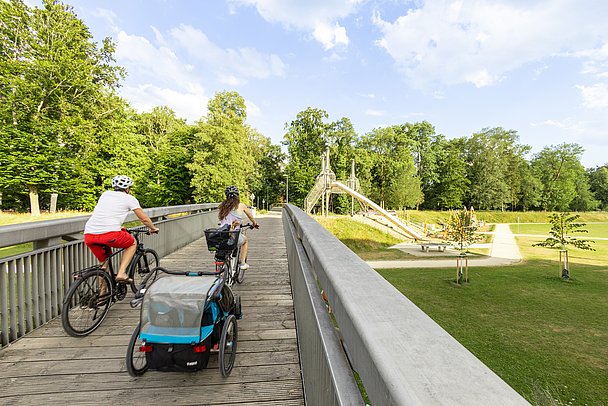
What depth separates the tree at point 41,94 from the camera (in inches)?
977

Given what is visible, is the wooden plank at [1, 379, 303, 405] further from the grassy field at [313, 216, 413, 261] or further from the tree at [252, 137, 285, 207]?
the tree at [252, 137, 285, 207]

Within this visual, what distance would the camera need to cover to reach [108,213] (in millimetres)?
3803

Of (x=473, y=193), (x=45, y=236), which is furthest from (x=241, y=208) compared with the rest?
A: (x=473, y=193)

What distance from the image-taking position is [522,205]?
71.2 m

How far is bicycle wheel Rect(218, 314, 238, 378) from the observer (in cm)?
257

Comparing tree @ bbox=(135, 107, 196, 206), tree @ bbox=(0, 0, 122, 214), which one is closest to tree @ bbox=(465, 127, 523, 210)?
tree @ bbox=(135, 107, 196, 206)

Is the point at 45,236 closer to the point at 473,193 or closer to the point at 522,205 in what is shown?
the point at 473,193

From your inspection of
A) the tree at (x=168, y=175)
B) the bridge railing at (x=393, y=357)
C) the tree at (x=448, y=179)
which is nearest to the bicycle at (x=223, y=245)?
the bridge railing at (x=393, y=357)

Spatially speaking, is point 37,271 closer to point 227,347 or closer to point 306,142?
point 227,347

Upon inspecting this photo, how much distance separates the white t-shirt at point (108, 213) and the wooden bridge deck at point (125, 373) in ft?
3.43

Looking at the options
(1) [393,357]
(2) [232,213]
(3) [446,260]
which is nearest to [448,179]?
(3) [446,260]

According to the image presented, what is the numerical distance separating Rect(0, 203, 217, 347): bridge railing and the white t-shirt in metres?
0.37

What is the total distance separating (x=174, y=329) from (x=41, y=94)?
3149 centimetres

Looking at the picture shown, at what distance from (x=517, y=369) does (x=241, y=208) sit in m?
8.65
